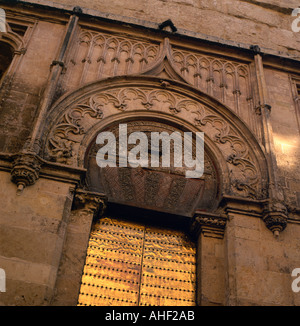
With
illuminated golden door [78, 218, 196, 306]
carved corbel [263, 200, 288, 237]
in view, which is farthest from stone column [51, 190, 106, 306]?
carved corbel [263, 200, 288, 237]

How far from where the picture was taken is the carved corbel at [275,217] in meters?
6.45

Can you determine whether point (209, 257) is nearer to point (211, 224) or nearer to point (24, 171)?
point (211, 224)

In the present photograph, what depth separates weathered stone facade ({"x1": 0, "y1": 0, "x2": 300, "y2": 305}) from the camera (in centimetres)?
584

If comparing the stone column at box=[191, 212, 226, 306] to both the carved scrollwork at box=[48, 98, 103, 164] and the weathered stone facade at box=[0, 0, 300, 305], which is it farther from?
the carved scrollwork at box=[48, 98, 103, 164]

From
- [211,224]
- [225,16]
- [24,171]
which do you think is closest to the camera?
[24,171]

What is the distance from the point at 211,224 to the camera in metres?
6.65

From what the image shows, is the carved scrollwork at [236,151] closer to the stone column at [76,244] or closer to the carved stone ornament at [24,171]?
the stone column at [76,244]

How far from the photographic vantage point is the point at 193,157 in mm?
7633

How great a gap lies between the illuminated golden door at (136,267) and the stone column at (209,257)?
282mm

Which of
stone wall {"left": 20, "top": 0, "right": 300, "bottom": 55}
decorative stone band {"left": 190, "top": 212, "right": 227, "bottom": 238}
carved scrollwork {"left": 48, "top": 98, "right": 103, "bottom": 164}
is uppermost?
stone wall {"left": 20, "top": 0, "right": 300, "bottom": 55}

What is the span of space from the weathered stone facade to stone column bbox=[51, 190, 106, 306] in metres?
0.02

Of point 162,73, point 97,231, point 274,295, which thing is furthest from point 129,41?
point 274,295

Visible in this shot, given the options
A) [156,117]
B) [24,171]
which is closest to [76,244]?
[24,171]

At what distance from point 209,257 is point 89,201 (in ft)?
7.04
